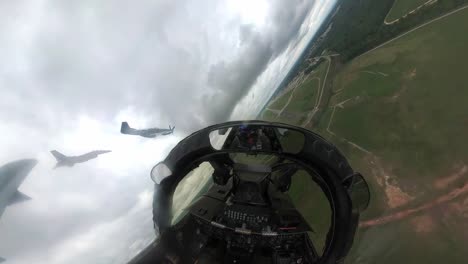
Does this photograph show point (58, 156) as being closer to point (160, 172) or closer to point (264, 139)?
point (160, 172)

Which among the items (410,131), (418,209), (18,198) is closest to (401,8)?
(410,131)

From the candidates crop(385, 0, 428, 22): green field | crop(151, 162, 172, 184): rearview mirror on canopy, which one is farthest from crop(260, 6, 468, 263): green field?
crop(151, 162, 172, 184): rearview mirror on canopy

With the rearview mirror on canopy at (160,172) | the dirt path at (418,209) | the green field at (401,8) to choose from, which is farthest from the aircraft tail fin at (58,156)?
the green field at (401,8)

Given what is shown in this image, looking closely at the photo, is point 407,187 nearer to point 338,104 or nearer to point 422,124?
point 422,124

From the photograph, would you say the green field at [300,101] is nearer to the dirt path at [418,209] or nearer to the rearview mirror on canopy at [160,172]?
the dirt path at [418,209]

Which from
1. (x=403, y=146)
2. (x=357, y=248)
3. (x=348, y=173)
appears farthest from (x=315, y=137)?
(x=403, y=146)

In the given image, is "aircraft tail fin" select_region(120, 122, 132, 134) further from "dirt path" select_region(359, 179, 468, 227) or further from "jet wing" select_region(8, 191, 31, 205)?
"dirt path" select_region(359, 179, 468, 227)
